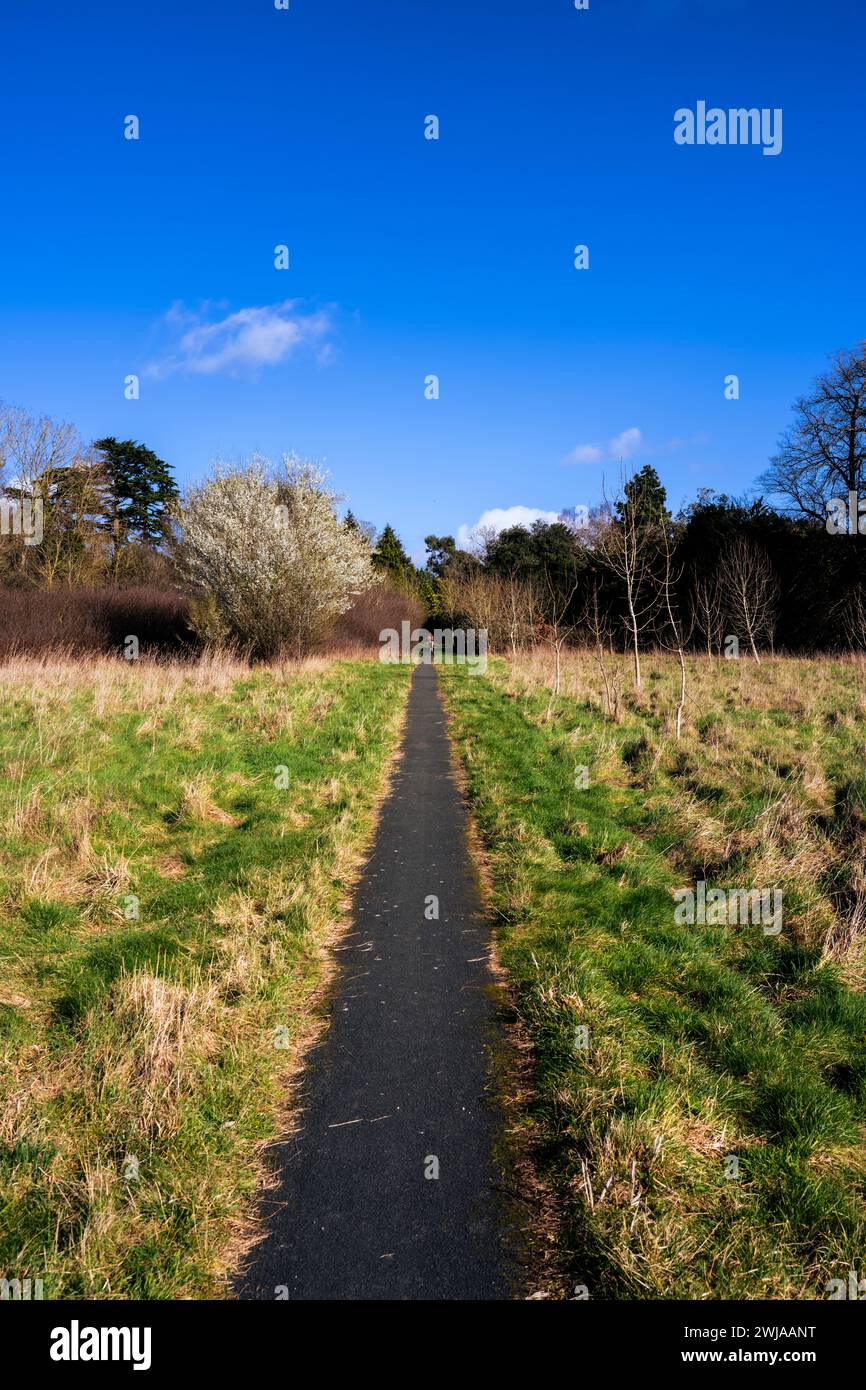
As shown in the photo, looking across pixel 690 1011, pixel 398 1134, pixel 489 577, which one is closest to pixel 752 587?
pixel 489 577

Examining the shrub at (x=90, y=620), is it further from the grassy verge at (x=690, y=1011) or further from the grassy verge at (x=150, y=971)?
the grassy verge at (x=690, y=1011)

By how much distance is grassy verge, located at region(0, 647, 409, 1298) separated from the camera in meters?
3.05

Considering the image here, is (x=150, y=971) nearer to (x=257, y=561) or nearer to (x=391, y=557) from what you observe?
(x=257, y=561)

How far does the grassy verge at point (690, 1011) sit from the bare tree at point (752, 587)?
64.7ft

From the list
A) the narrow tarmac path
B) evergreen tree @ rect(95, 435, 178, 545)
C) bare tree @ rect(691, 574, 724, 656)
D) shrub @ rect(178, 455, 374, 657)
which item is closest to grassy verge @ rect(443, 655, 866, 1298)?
the narrow tarmac path

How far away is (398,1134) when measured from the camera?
3.67 m

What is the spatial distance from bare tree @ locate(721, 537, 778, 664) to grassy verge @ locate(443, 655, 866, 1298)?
777 inches

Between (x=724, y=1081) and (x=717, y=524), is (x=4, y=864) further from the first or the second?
(x=717, y=524)

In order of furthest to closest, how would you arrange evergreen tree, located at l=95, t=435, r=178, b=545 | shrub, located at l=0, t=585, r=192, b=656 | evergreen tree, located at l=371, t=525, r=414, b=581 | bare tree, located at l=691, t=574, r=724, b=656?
1. evergreen tree, located at l=371, t=525, r=414, b=581
2. evergreen tree, located at l=95, t=435, r=178, b=545
3. bare tree, located at l=691, t=574, r=724, b=656
4. shrub, located at l=0, t=585, r=192, b=656

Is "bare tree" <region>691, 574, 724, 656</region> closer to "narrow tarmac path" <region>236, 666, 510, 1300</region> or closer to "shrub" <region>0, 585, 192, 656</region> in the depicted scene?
"shrub" <region>0, 585, 192, 656</region>

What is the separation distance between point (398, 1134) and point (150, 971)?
2255 millimetres

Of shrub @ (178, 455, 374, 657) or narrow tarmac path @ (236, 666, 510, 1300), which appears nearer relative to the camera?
narrow tarmac path @ (236, 666, 510, 1300)

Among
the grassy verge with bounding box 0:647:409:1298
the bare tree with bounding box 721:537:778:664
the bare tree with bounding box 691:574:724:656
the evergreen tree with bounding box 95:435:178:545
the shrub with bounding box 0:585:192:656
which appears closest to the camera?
the grassy verge with bounding box 0:647:409:1298

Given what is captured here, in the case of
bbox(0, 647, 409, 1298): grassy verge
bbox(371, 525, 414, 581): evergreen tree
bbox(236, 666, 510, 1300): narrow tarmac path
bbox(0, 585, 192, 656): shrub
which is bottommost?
bbox(236, 666, 510, 1300): narrow tarmac path
